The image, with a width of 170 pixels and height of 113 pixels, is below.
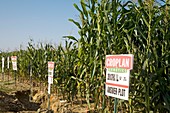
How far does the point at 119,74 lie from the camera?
3246 mm

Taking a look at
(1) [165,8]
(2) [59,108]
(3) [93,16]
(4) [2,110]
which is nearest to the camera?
(1) [165,8]

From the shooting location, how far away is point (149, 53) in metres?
4.14

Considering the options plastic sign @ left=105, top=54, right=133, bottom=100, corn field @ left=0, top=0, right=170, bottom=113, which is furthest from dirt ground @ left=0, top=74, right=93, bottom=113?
plastic sign @ left=105, top=54, right=133, bottom=100

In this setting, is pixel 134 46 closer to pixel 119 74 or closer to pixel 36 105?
pixel 119 74

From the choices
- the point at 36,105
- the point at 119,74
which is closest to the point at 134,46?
the point at 119,74

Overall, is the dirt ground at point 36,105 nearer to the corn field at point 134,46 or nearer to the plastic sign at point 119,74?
the corn field at point 134,46

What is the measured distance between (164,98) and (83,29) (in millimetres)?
1928

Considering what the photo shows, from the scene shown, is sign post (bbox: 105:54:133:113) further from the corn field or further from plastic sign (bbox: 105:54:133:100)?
the corn field

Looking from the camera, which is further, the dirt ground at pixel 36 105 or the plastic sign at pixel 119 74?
the dirt ground at pixel 36 105

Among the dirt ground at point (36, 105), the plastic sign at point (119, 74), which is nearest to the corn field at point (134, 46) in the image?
the plastic sign at point (119, 74)

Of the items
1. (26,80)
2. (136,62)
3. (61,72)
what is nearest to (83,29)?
(136,62)

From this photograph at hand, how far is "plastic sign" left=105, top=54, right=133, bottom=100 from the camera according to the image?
10.2ft

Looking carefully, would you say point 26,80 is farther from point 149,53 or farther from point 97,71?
point 149,53

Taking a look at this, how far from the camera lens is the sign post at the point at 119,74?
3102 millimetres
